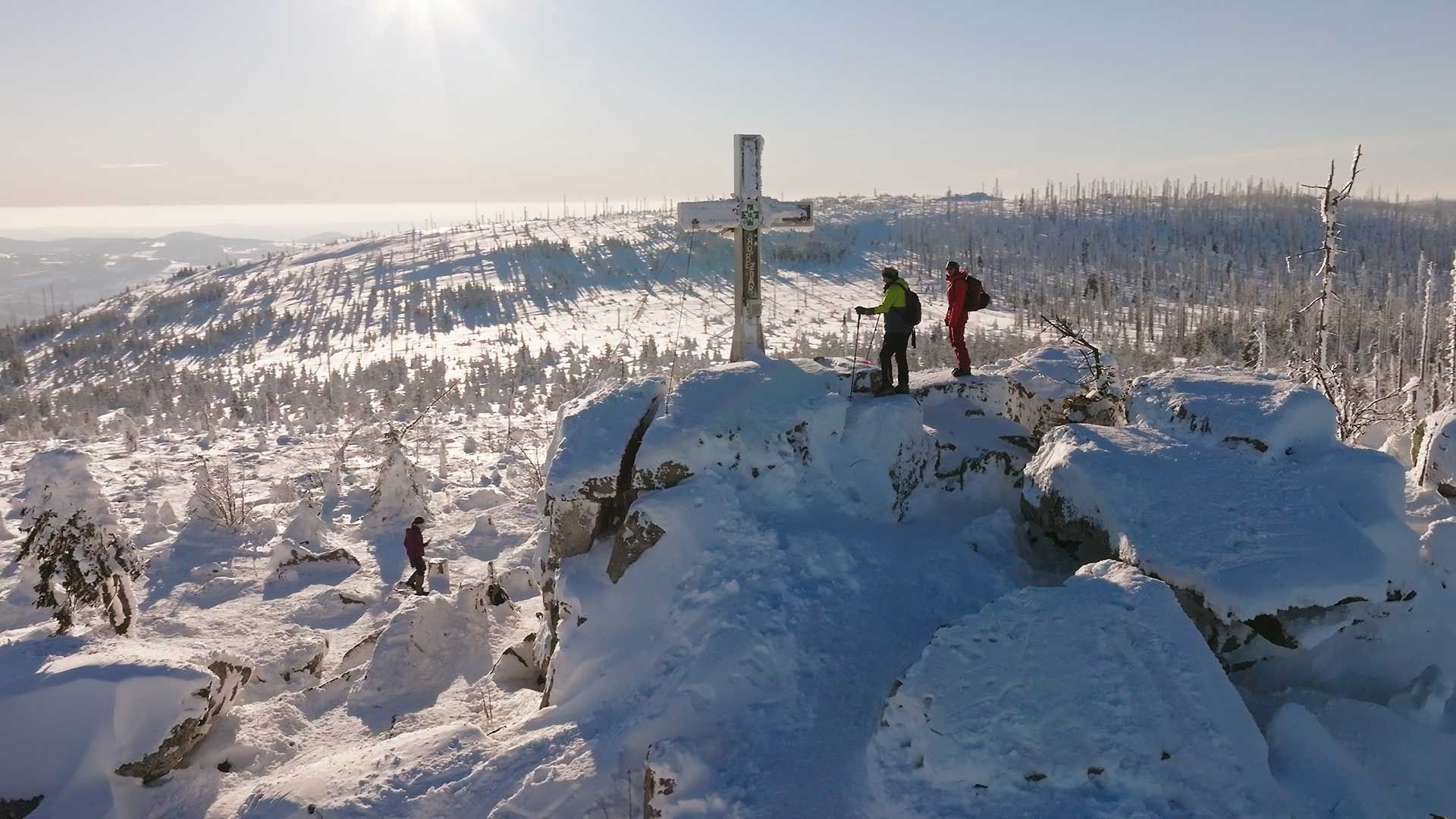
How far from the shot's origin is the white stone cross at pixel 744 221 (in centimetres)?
978

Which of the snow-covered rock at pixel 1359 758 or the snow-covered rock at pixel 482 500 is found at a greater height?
the snow-covered rock at pixel 1359 758

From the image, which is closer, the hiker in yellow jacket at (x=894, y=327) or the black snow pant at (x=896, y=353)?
the hiker in yellow jacket at (x=894, y=327)

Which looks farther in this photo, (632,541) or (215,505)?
(215,505)

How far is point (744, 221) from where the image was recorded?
9828 mm

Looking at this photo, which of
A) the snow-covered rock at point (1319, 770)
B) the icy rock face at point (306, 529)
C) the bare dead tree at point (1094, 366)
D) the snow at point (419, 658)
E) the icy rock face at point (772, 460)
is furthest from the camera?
the icy rock face at point (306, 529)

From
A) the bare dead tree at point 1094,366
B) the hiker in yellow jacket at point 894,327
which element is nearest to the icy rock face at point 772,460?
the hiker in yellow jacket at point 894,327

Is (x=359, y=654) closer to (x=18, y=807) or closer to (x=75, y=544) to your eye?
(x=18, y=807)

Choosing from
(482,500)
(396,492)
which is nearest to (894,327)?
(482,500)

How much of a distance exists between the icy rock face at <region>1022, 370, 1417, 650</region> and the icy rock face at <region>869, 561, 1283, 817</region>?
72 centimetres

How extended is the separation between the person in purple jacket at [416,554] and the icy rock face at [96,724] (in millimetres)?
3555

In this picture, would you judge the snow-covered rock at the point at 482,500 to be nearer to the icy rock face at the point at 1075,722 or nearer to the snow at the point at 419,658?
the snow at the point at 419,658

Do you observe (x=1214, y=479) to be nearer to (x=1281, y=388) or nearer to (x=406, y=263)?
(x=1281, y=388)

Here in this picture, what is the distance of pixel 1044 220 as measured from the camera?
121 m

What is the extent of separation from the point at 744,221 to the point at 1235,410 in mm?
5722
